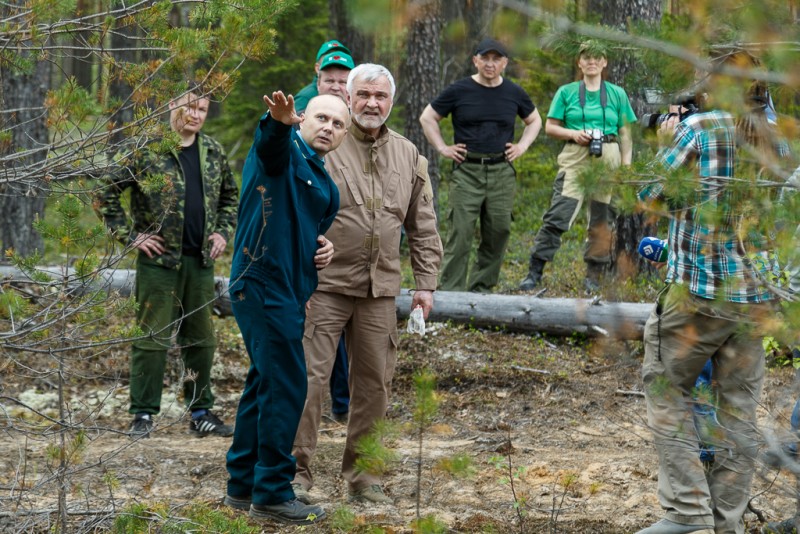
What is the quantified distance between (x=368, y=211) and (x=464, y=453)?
1962 millimetres

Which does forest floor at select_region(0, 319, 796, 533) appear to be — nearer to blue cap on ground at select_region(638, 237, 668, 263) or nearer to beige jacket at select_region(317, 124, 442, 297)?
blue cap on ground at select_region(638, 237, 668, 263)

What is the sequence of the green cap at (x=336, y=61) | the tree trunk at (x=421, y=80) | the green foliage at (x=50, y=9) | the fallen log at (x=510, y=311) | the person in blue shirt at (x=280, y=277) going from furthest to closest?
the tree trunk at (x=421, y=80) → the fallen log at (x=510, y=311) → the green cap at (x=336, y=61) → the person in blue shirt at (x=280, y=277) → the green foliage at (x=50, y=9)

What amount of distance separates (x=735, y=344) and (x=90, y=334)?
2.91 m

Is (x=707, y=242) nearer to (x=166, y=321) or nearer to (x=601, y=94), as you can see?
(x=166, y=321)

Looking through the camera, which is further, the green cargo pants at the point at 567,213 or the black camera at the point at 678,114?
the green cargo pants at the point at 567,213

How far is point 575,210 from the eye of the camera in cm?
971

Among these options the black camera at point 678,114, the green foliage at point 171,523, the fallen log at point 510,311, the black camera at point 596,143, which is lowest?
the green foliage at point 171,523

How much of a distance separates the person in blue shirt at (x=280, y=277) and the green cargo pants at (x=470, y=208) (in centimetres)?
437

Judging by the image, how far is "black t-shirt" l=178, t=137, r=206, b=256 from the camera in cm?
666

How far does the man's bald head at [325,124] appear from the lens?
4.90 m

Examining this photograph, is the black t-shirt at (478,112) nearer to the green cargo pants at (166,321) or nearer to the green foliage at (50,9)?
the green cargo pants at (166,321)

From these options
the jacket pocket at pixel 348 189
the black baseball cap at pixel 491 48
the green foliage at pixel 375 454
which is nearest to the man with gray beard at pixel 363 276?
the jacket pocket at pixel 348 189

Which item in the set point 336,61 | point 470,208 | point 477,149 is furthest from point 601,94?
point 336,61

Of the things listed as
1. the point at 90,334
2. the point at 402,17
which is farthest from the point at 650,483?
the point at 402,17
